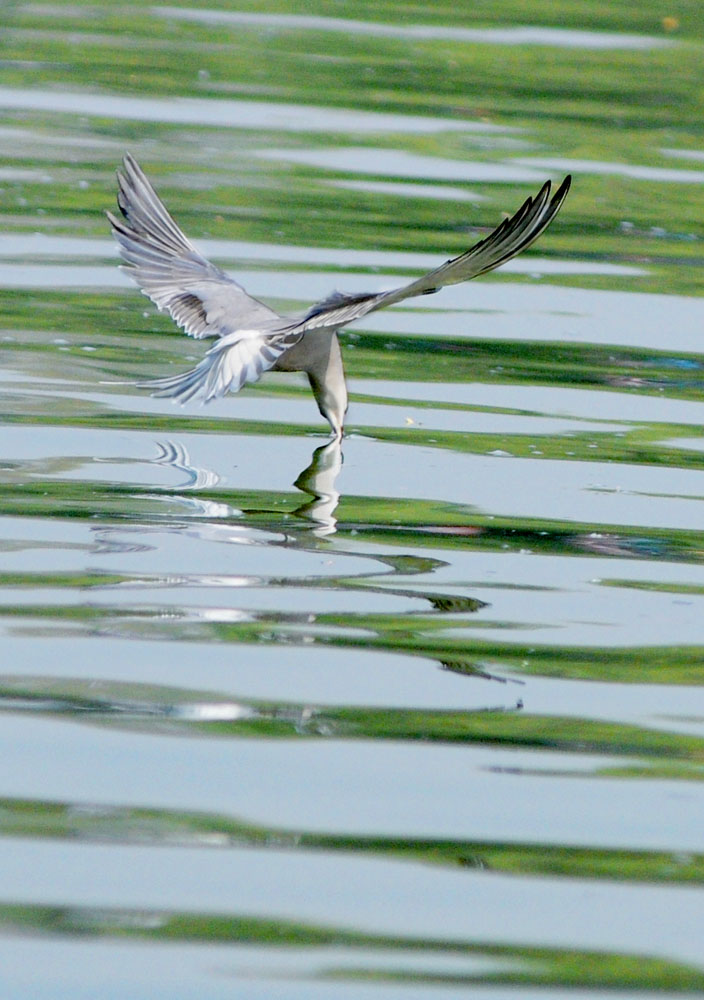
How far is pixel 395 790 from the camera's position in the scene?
3486mm

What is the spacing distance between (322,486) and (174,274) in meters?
1.24

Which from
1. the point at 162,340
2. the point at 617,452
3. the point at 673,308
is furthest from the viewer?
the point at 673,308

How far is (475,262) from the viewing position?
4.76 meters

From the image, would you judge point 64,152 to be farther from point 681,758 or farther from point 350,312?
point 681,758

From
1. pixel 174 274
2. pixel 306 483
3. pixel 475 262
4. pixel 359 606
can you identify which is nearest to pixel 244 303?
pixel 174 274

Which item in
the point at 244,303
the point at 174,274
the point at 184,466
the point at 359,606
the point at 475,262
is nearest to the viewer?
the point at 359,606

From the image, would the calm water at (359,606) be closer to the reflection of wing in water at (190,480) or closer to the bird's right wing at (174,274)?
the reflection of wing in water at (190,480)

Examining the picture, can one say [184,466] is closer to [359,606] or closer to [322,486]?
[322,486]

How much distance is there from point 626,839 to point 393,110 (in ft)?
28.6

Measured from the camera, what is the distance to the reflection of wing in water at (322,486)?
5.08m

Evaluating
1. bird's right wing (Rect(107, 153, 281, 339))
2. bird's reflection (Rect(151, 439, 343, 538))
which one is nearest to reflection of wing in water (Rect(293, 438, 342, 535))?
bird's reflection (Rect(151, 439, 343, 538))

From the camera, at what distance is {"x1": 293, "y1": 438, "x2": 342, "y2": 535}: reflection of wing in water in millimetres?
5082

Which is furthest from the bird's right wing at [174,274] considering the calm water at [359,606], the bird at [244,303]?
the calm water at [359,606]

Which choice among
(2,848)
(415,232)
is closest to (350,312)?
(2,848)
